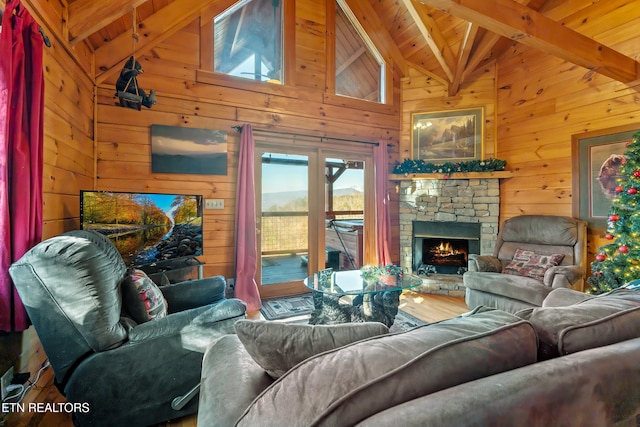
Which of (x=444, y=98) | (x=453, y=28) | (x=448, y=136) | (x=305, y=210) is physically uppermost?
(x=453, y=28)

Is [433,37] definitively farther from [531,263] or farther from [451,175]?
[531,263]

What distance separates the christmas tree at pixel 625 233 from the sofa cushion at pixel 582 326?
232cm

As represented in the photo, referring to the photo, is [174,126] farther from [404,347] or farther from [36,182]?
[404,347]

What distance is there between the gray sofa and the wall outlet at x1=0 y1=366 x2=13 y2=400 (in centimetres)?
153

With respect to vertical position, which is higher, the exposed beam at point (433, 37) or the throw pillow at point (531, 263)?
the exposed beam at point (433, 37)

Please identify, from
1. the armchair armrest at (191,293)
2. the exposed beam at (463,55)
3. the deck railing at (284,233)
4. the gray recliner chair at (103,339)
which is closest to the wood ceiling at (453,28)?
the exposed beam at (463,55)

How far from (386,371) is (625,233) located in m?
3.36

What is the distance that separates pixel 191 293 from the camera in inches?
91.3

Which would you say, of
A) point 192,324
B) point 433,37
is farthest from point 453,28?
point 192,324

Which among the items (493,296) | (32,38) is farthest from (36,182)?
(493,296)

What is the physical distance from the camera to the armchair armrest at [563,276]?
2809mm

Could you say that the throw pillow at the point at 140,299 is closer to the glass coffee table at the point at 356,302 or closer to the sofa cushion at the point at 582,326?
the glass coffee table at the point at 356,302

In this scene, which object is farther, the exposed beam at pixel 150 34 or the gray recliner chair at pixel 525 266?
the exposed beam at pixel 150 34

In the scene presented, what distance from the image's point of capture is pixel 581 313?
0.93m
